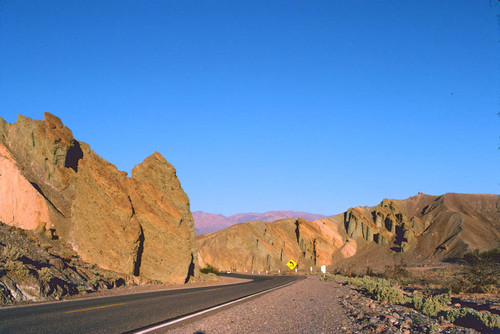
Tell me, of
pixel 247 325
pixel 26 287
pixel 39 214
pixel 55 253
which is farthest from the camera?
pixel 39 214

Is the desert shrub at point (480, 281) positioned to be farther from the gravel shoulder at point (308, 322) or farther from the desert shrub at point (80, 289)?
the desert shrub at point (80, 289)

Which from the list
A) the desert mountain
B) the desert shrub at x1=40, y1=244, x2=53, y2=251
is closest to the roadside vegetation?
the desert shrub at x1=40, y1=244, x2=53, y2=251

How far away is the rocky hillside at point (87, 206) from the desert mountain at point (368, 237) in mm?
43572

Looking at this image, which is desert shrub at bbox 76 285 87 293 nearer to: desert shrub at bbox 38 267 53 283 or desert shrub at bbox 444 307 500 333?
desert shrub at bbox 38 267 53 283

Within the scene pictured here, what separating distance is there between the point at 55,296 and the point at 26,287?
3.71 ft

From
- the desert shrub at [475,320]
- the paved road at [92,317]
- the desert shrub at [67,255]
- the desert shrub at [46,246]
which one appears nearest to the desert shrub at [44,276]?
the paved road at [92,317]

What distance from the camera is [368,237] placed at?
285 feet

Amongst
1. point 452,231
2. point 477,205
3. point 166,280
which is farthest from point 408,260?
point 166,280

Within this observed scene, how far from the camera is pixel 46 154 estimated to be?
95.7ft

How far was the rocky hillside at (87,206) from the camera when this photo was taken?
958 inches

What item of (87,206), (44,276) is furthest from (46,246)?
(44,276)

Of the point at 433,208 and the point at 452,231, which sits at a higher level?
the point at 433,208

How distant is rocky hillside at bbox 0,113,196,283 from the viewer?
24344mm

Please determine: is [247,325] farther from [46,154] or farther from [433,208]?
[433,208]
